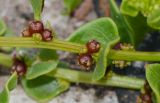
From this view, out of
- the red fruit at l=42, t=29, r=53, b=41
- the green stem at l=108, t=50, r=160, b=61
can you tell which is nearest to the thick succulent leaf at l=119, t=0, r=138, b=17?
the green stem at l=108, t=50, r=160, b=61

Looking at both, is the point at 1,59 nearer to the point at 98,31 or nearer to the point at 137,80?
the point at 98,31

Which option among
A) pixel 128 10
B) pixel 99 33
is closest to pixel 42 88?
pixel 99 33

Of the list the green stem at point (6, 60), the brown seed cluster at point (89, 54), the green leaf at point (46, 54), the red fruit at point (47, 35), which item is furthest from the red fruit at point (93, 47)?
the green stem at point (6, 60)

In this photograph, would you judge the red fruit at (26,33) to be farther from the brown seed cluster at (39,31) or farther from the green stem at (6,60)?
the green stem at (6,60)

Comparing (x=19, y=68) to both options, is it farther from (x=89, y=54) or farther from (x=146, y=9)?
(x=146, y=9)

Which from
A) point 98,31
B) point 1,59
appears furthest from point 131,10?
point 1,59

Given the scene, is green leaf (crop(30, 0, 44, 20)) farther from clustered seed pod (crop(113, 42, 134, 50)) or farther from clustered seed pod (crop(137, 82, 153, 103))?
clustered seed pod (crop(137, 82, 153, 103))
